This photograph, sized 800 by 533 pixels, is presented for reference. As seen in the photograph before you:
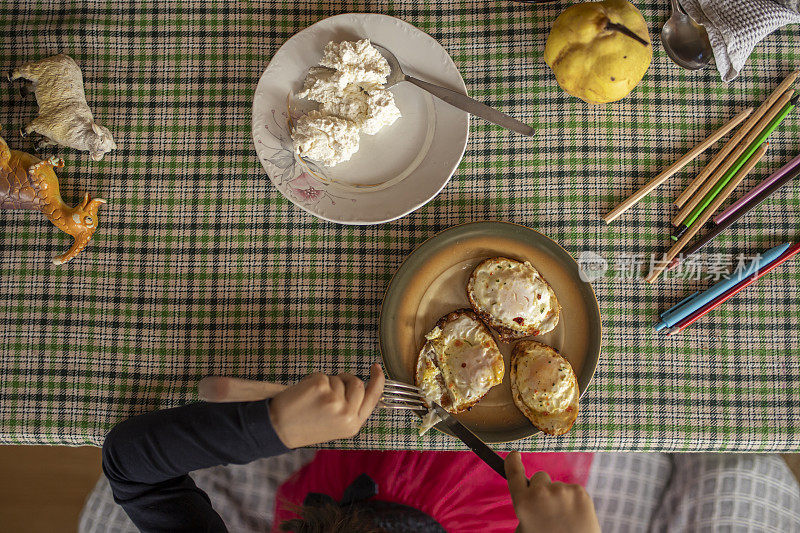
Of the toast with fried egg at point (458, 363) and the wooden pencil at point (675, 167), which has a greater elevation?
the wooden pencil at point (675, 167)

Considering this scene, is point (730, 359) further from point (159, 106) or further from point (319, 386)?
point (159, 106)

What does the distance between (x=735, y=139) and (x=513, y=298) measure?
569mm

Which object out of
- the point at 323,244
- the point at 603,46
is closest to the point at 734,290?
the point at 603,46

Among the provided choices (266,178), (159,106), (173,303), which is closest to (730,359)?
(266,178)

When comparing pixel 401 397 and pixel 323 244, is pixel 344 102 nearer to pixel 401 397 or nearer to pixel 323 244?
pixel 323 244

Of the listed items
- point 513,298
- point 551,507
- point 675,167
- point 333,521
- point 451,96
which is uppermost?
point 451,96

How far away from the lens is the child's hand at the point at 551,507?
31.6 inches

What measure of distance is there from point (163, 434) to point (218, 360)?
7.7 inches

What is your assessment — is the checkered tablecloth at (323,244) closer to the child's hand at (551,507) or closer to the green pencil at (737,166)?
the green pencil at (737,166)

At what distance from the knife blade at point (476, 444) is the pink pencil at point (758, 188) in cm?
65

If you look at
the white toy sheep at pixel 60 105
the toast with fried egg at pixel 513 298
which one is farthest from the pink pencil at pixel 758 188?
the white toy sheep at pixel 60 105

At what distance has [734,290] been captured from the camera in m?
0.98

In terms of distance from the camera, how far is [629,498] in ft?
3.92

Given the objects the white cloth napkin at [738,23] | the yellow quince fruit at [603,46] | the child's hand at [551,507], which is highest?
the white cloth napkin at [738,23]
